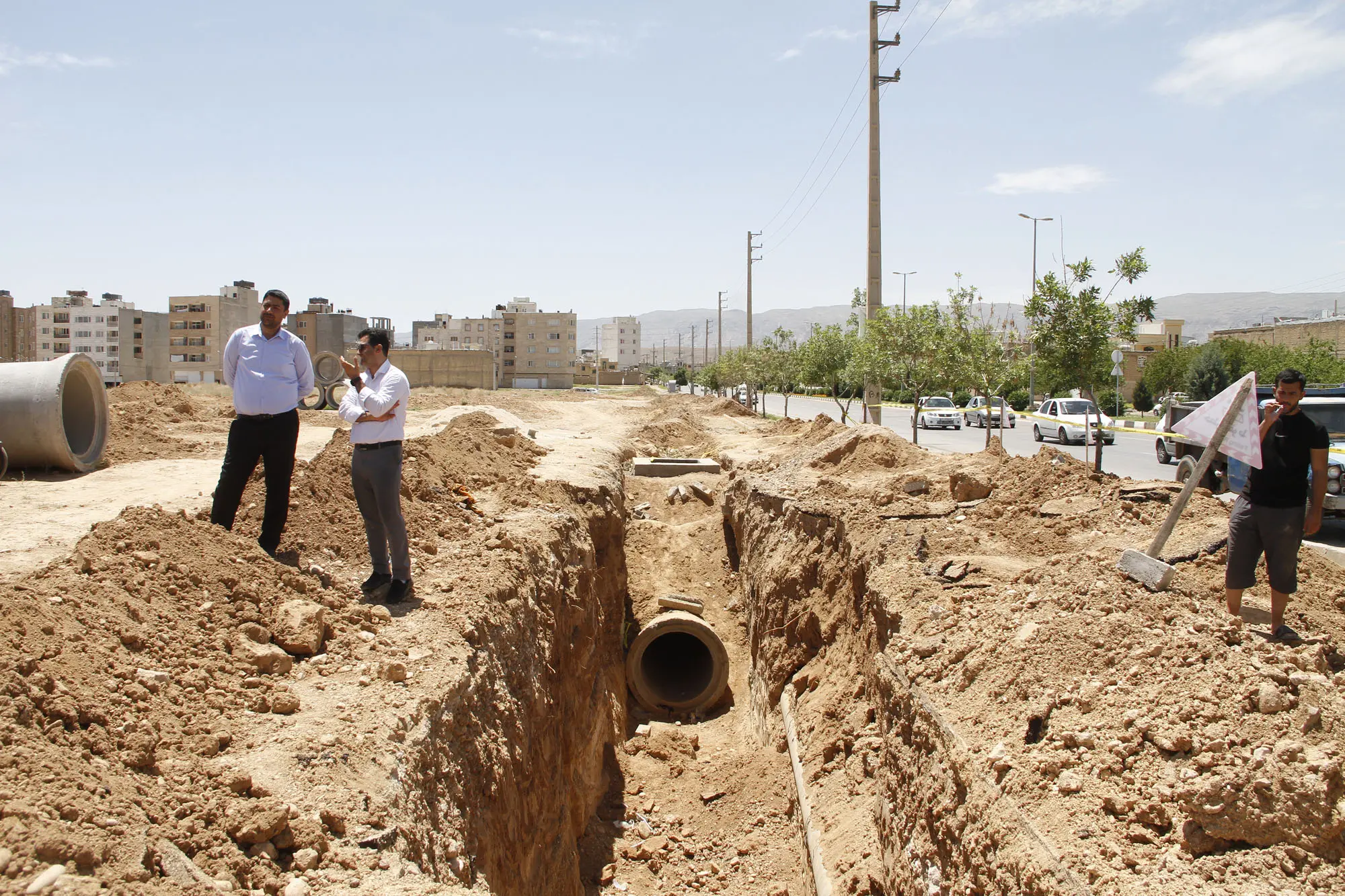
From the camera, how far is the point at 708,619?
46.6 feet

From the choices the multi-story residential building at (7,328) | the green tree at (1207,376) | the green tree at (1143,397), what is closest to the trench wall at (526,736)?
the multi-story residential building at (7,328)

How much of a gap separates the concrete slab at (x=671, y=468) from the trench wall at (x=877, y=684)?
17.4ft

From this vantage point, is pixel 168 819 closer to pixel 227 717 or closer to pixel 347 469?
pixel 227 717

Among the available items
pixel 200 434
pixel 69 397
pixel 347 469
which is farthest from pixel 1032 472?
pixel 200 434

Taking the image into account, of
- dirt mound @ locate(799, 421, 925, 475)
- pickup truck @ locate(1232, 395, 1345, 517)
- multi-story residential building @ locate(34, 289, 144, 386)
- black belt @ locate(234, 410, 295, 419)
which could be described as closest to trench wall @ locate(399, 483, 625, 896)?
black belt @ locate(234, 410, 295, 419)

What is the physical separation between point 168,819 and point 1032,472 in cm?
901

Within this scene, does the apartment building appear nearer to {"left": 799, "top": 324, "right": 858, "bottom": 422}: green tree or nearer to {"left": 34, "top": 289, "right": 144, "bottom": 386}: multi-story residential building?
{"left": 34, "top": 289, "right": 144, "bottom": 386}: multi-story residential building

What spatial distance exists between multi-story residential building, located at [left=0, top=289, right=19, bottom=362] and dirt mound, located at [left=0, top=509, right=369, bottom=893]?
35.2 meters

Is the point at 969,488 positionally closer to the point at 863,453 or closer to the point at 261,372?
the point at 863,453

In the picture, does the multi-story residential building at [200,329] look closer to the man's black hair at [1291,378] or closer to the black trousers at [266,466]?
the black trousers at [266,466]

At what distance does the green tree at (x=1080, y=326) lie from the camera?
13867 millimetres

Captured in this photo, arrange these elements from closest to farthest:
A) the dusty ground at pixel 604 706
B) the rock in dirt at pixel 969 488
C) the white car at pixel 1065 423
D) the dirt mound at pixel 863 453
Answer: the dusty ground at pixel 604 706 < the rock in dirt at pixel 969 488 < the dirt mound at pixel 863 453 < the white car at pixel 1065 423

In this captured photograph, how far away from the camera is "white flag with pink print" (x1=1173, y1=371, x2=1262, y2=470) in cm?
587

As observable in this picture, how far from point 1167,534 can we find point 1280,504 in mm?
705
